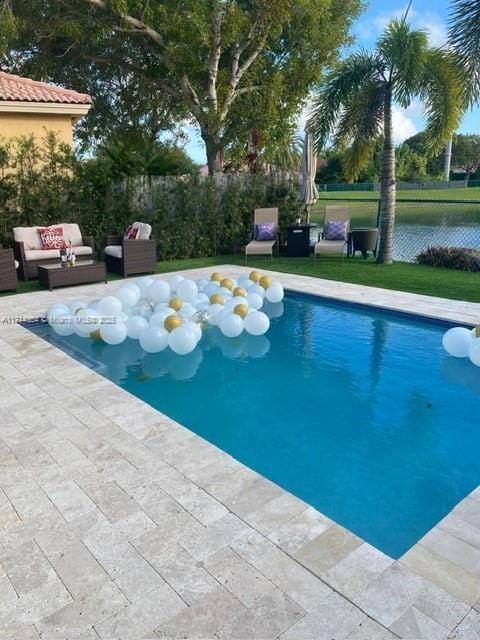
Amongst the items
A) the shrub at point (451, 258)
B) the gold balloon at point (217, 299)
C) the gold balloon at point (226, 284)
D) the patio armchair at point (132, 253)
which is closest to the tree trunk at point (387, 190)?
the shrub at point (451, 258)

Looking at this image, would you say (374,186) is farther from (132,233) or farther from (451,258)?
(132,233)

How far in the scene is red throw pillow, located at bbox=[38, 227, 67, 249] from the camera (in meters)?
9.21

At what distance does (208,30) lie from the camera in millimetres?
12156

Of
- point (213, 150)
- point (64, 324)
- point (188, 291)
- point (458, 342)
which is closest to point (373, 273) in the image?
point (188, 291)

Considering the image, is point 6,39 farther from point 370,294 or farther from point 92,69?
point 370,294

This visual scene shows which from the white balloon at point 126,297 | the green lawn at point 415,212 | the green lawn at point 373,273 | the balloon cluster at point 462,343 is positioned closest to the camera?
the balloon cluster at point 462,343

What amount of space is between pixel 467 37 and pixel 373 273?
164 inches

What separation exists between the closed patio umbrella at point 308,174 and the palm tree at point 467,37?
15.1ft

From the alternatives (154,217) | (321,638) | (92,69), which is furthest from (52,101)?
(321,638)

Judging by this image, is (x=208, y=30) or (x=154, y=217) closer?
(x=154, y=217)

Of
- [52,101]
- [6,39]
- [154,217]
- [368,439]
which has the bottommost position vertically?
[368,439]

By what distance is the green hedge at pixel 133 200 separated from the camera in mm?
9727

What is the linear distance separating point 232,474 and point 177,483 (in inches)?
13.9

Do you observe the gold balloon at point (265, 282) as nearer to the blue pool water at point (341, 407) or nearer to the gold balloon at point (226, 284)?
the gold balloon at point (226, 284)
